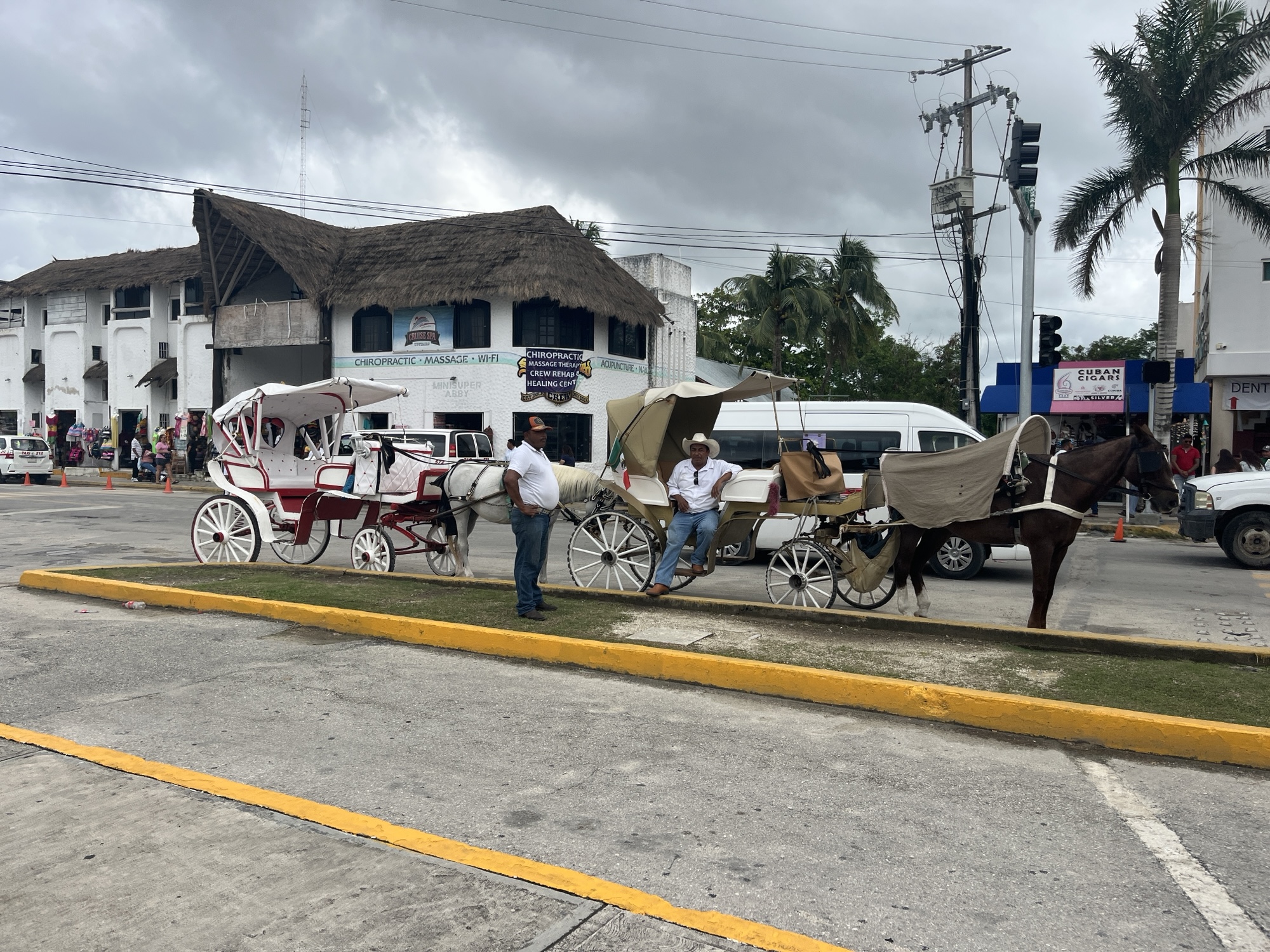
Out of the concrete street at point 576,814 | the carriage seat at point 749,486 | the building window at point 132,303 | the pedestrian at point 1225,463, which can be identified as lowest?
the concrete street at point 576,814

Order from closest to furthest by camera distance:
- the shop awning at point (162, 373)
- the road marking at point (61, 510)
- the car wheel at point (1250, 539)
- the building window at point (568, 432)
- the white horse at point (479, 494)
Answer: the white horse at point (479, 494), the car wheel at point (1250, 539), the road marking at point (61, 510), the building window at point (568, 432), the shop awning at point (162, 373)

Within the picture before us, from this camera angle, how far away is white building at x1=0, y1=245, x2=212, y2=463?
38.4 m

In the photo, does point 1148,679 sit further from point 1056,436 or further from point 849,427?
point 1056,436

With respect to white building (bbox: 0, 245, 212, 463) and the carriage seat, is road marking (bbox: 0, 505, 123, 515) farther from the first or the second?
the carriage seat

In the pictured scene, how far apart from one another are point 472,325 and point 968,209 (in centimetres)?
1512

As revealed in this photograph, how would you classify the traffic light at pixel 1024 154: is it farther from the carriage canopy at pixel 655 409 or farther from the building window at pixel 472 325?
the building window at pixel 472 325

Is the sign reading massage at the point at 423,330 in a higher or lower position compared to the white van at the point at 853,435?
higher

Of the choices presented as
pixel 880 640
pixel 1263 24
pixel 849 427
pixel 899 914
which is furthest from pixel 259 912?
pixel 1263 24

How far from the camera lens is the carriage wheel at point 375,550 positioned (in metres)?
12.0

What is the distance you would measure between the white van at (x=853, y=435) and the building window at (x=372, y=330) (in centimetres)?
2044

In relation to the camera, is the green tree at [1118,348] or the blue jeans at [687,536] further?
the green tree at [1118,348]

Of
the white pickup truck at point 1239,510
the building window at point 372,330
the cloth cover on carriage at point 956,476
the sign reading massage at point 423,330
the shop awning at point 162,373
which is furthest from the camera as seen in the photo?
the shop awning at point 162,373

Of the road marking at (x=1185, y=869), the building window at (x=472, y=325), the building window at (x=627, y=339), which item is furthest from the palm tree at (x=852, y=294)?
the road marking at (x=1185, y=869)

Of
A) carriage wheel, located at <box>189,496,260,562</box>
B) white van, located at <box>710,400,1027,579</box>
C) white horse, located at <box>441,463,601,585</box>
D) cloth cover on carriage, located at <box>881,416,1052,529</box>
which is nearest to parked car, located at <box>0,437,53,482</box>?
carriage wheel, located at <box>189,496,260,562</box>
